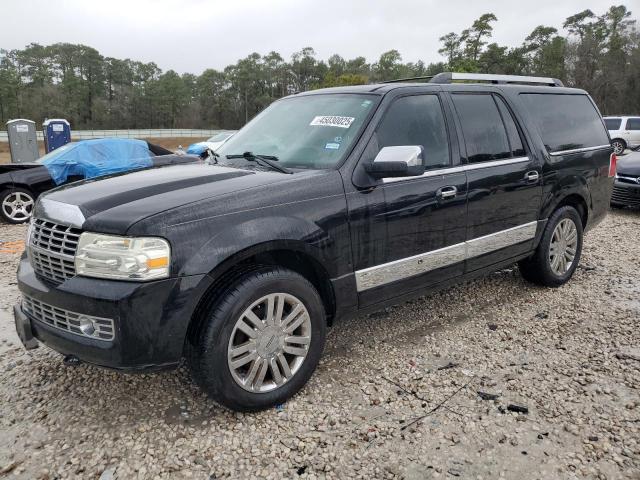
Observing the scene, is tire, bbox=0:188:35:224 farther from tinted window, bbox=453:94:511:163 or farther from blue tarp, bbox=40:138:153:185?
tinted window, bbox=453:94:511:163

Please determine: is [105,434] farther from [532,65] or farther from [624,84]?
[532,65]

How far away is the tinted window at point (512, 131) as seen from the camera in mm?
4109

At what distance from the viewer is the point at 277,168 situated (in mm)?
3125

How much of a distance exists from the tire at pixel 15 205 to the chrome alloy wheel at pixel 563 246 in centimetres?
796

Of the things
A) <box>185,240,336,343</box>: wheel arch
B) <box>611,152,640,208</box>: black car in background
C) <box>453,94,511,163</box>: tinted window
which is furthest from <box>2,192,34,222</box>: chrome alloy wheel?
<box>611,152,640,208</box>: black car in background

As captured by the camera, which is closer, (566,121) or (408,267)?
(408,267)

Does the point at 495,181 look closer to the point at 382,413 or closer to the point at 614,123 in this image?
the point at 382,413

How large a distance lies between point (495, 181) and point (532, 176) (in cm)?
57

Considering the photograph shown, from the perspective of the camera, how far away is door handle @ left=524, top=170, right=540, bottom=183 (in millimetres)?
4137

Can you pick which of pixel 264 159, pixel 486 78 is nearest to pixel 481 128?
pixel 486 78

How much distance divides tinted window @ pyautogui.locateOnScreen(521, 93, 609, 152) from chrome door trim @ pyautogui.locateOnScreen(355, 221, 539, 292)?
88 centimetres

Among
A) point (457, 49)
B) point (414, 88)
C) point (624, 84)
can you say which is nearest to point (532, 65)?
point (457, 49)

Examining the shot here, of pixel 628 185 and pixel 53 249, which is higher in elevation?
pixel 53 249

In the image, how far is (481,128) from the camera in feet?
12.7
